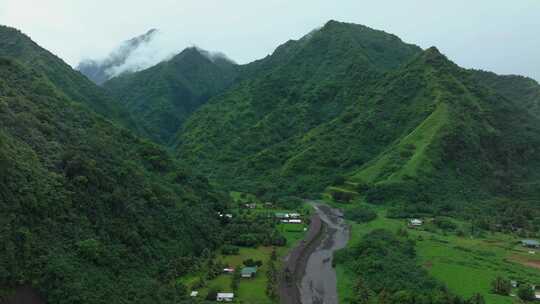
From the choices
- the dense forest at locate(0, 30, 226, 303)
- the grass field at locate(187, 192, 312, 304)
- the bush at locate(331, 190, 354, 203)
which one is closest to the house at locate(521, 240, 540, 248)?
the grass field at locate(187, 192, 312, 304)

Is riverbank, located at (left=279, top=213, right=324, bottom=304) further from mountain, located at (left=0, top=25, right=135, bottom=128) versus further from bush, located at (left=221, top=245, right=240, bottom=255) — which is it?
mountain, located at (left=0, top=25, right=135, bottom=128)

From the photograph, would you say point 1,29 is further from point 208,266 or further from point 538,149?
point 538,149

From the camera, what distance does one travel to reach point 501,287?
54.1 meters

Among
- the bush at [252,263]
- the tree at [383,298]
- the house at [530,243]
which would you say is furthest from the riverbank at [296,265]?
the house at [530,243]

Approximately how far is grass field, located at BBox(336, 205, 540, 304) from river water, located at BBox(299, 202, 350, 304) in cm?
140

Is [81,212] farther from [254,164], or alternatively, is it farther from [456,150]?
[456,150]

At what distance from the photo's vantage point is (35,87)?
71.5 m

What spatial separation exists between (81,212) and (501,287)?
51632 millimetres

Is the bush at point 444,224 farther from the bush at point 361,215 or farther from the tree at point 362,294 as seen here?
the tree at point 362,294

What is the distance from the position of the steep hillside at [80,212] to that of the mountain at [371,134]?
4737 centimetres

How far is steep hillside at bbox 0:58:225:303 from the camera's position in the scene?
44.4 metres

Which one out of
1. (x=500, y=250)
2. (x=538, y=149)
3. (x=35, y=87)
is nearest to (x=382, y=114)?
(x=538, y=149)

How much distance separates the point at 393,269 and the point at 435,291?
7071 mm

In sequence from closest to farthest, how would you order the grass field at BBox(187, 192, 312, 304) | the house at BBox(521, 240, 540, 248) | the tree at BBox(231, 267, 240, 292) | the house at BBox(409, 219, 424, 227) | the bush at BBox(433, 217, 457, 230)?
the grass field at BBox(187, 192, 312, 304) < the tree at BBox(231, 267, 240, 292) < the house at BBox(521, 240, 540, 248) < the bush at BBox(433, 217, 457, 230) < the house at BBox(409, 219, 424, 227)
